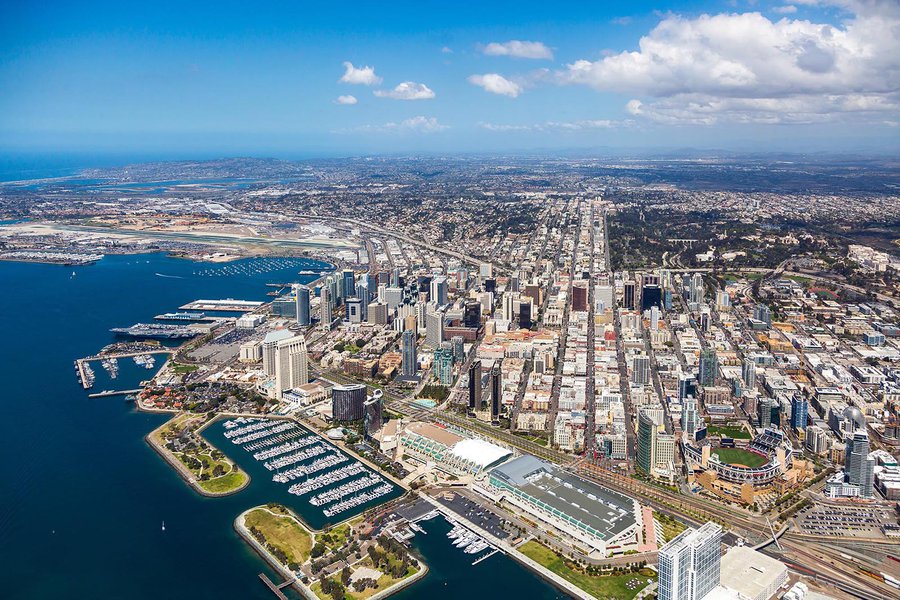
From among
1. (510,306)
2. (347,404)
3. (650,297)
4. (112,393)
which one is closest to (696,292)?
(650,297)

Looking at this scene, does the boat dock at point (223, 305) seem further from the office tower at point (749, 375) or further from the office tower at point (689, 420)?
the office tower at point (749, 375)

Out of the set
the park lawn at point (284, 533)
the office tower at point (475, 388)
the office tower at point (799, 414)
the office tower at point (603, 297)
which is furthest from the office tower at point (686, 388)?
the park lawn at point (284, 533)

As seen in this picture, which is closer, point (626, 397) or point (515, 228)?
point (626, 397)

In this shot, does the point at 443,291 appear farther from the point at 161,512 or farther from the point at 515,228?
the point at 515,228

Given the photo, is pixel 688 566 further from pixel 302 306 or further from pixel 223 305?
pixel 223 305

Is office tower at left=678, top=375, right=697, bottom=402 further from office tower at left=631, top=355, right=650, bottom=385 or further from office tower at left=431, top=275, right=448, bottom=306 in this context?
office tower at left=431, top=275, right=448, bottom=306

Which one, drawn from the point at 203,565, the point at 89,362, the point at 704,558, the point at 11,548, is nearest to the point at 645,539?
the point at 704,558

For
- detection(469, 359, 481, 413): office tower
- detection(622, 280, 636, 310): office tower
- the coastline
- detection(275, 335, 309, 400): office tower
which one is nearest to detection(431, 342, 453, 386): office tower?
detection(469, 359, 481, 413): office tower
